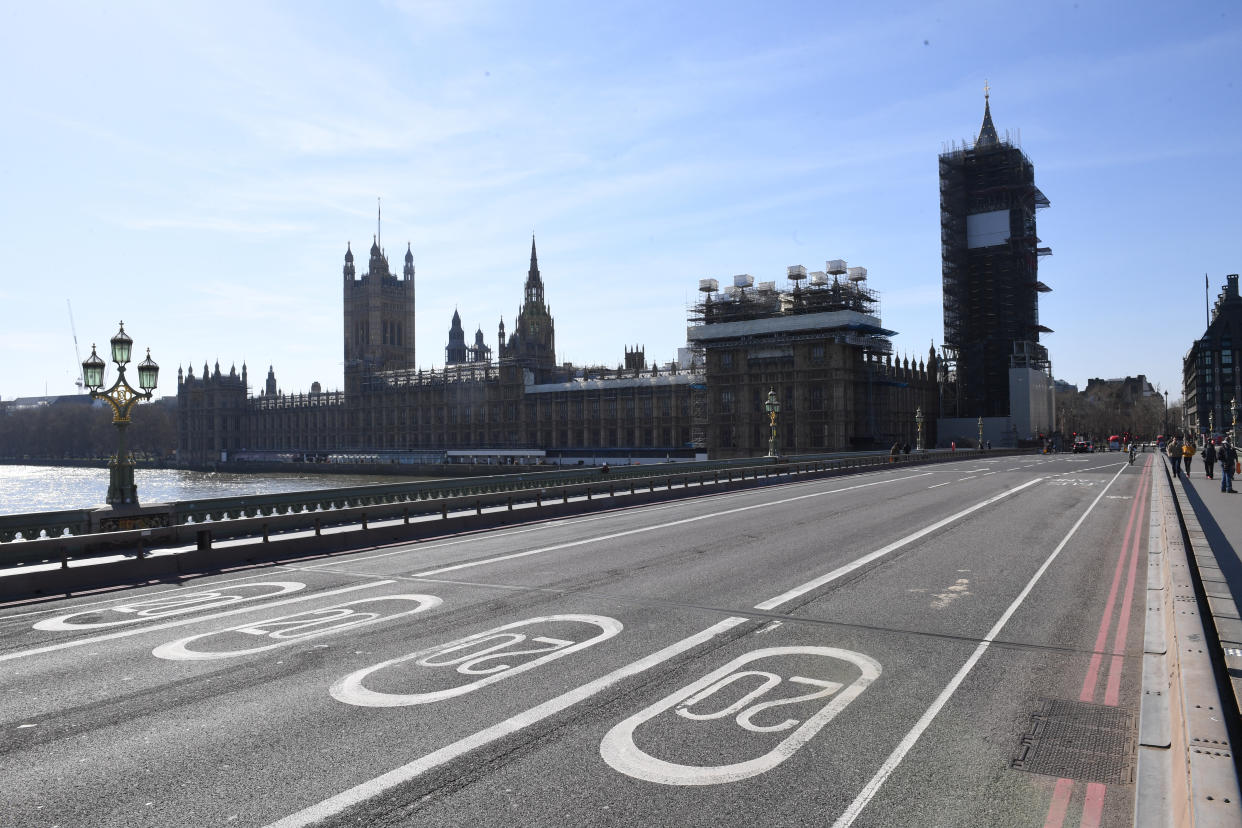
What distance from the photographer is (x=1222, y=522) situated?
19688 mm

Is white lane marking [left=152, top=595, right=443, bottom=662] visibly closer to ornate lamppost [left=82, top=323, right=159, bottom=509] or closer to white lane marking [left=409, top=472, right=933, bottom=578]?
white lane marking [left=409, top=472, right=933, bottom=578]

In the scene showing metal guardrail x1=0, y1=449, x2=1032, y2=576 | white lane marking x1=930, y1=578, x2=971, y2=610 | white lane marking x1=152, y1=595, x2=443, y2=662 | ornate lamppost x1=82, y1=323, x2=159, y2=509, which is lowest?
white lane marking x1=930, y1=578, x2=971, y2=610

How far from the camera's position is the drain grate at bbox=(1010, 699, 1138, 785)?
6.06 meters

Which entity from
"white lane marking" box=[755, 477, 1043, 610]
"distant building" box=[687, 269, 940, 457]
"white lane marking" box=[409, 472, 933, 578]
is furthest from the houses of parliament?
"white lane marking" box=[755, 477, 1043, 610]

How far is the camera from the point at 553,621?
1082 cm

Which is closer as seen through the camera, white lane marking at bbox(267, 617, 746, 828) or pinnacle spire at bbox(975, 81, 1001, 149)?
white lane marking at bbox(267, 617, 746, 828)

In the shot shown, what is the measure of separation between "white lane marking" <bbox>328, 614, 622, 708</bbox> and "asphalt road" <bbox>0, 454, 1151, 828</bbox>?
54mm

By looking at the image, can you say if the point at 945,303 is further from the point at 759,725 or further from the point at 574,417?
the point at 759,725

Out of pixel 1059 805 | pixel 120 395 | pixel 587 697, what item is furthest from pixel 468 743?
pixel 120 395

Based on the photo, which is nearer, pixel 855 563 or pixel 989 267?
pixel 855 563

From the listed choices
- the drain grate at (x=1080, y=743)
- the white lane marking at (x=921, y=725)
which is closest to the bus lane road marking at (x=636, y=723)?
the white lane marking at (x=921, y=725)

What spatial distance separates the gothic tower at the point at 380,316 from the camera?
177m

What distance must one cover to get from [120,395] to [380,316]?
533 feet

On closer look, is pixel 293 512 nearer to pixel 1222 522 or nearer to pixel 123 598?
pixel 123 598
